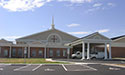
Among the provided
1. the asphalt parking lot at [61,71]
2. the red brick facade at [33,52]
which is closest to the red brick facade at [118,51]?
the red brick facade at [33,52]

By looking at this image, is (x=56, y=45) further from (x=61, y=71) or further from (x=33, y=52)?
(x=61, y=71)

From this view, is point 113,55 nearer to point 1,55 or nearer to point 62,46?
point 62,46

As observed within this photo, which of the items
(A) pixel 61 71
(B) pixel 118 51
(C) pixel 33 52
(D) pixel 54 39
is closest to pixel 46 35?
(D) pixel 54 39

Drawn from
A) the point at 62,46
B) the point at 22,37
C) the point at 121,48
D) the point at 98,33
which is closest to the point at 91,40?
the point at 98,33

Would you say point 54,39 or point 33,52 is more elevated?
point 54,39

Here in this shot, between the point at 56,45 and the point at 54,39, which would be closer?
the point at 56,45

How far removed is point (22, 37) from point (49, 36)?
7.06m

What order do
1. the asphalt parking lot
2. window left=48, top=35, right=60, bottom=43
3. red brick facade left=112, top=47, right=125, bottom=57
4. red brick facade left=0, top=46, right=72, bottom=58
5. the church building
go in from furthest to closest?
1. red brick facade left=112, top=47, right=125, bottom=57
2. window left=48, top=35, right=60, bottom=43
3. red brick facade left=0, top=46, right=72, bottom=58
4. the church building
5. the asphalt parking lot

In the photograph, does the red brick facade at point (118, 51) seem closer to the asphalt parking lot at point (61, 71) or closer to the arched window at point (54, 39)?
the arched window at point (54, 39)

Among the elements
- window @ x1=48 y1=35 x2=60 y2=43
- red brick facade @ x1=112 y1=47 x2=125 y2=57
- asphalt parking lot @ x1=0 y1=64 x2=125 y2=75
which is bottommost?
asphalt parking lot @ x1=0 y1=64 x2=125 y2=75

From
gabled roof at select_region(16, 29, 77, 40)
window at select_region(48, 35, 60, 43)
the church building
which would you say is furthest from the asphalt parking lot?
window at select_region(48, 35, 60, 43)

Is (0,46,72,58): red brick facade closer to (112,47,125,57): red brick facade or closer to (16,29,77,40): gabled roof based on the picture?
(16,29,77,40): gabled roof

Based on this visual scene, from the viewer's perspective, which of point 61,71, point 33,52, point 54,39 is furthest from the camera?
point 54,39

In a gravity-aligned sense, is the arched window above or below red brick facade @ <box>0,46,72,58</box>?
above
